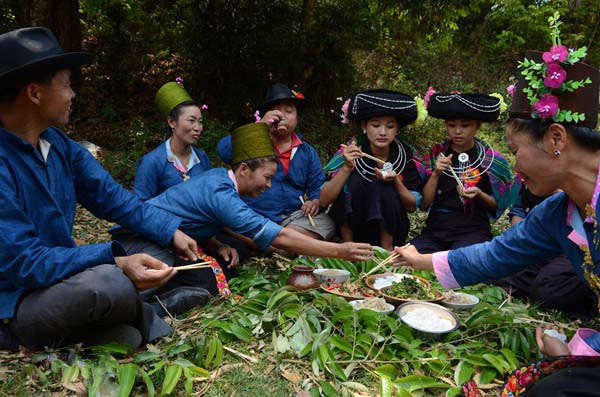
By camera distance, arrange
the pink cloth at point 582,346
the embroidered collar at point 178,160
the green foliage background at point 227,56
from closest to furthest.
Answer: the pink cloth at point 582,346 → the embroidered collar at point 178,160 → the green foliage background at point 227,56

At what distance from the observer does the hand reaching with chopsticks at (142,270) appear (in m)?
2.39

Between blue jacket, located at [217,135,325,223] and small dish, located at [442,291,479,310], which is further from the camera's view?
blue jacket, located at [217,135,325,223]

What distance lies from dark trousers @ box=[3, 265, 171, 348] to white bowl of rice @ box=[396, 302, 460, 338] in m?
1.49

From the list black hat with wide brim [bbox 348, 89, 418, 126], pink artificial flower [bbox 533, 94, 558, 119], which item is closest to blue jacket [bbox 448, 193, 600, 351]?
pink artificial flower [bbox 533, 94, 558, 119]

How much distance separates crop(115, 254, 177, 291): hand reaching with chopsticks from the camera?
2.39 metres

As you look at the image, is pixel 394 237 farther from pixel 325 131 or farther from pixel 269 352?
pixel 325 131

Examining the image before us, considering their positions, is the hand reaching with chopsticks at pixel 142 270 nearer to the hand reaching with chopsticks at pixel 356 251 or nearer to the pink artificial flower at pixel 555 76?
the hand reaching with chopsticks at pixel 356 251

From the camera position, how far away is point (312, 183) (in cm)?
464

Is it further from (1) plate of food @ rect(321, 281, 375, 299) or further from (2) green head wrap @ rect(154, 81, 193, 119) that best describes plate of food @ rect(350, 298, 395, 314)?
(2) green head wrap @ rect(154, 81, 193, 119)

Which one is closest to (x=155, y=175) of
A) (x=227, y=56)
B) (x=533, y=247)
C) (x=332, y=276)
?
(x=332, y=276)

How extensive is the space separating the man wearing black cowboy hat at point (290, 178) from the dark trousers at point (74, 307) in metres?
2.05

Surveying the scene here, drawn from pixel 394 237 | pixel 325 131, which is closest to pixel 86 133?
pixel 325 131

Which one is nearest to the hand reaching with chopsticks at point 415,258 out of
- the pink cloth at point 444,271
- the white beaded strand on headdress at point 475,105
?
the pink cloth at point 444,271

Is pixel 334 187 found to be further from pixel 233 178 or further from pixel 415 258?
pixel 415 258
